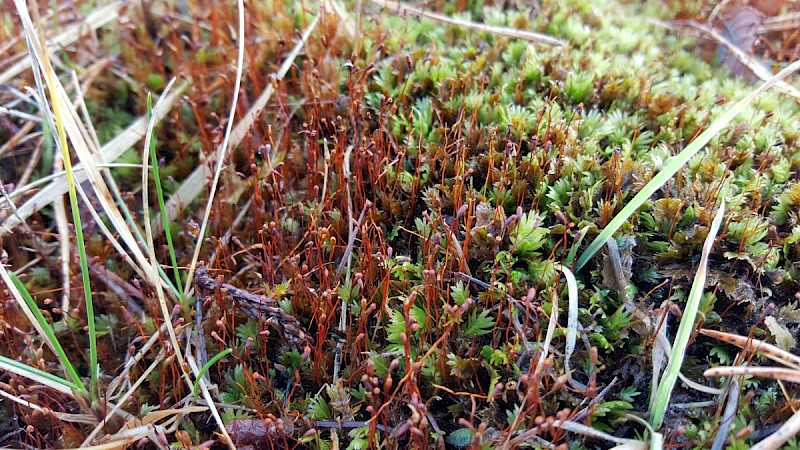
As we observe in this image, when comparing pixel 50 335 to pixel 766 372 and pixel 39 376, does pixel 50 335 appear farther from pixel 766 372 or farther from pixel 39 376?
pixel 766 372

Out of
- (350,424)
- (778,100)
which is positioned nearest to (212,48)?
(350,424)

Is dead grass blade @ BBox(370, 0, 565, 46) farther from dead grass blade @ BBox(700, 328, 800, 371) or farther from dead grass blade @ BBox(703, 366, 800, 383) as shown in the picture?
dead grass blade @ BBox(703, 366, 800, 383)

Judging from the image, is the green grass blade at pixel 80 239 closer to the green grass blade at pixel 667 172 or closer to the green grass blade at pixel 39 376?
the green grass blade at pixel 39 376

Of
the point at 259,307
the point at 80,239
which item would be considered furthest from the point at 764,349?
the point at 80,239

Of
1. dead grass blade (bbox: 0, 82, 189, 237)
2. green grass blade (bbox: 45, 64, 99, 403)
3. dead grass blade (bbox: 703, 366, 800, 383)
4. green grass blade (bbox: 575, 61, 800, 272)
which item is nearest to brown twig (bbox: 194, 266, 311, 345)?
green grass blade (bbox: 45, 64, 99, 403)

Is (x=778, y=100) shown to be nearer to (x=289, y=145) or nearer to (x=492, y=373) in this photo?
(x=492, y=373)

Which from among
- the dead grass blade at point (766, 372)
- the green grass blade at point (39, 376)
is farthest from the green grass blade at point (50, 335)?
the dead grass blade at point (766, 372)
